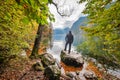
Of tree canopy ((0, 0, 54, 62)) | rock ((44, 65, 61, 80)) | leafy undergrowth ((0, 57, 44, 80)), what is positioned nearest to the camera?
tree canopy ((0, 0, 54, 62))

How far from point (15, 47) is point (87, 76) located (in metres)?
4.92

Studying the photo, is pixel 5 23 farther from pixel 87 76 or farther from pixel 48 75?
pixel 87 76

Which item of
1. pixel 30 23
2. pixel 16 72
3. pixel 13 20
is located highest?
pixel 13 20

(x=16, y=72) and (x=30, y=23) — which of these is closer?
(x=30, y=23)

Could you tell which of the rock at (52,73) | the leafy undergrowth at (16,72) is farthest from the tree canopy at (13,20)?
the rock at (52,73)

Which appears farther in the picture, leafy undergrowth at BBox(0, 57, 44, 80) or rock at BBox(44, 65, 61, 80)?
leafy undergrowth at BBox(0, 57, 44, 80)

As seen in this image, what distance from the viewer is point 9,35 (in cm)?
709

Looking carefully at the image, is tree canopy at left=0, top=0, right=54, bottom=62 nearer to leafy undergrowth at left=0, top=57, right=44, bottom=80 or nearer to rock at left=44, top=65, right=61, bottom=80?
leafy undergrowth at left=0, top=57, right=44, bottom=80

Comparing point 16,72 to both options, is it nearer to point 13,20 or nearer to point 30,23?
point 13,20

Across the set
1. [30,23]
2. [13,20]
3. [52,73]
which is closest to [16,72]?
[52,73]

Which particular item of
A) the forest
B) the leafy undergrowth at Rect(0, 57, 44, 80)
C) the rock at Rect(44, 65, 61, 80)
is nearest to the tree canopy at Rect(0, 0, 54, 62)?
the forest

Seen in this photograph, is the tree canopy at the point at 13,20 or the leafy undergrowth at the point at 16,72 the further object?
the leafy undergrowth at the point at 16,72

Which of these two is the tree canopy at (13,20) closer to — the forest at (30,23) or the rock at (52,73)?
the forest at (30,23)

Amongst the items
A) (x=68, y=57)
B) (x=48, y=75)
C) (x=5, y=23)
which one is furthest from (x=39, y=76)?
(x=68, y=57)
